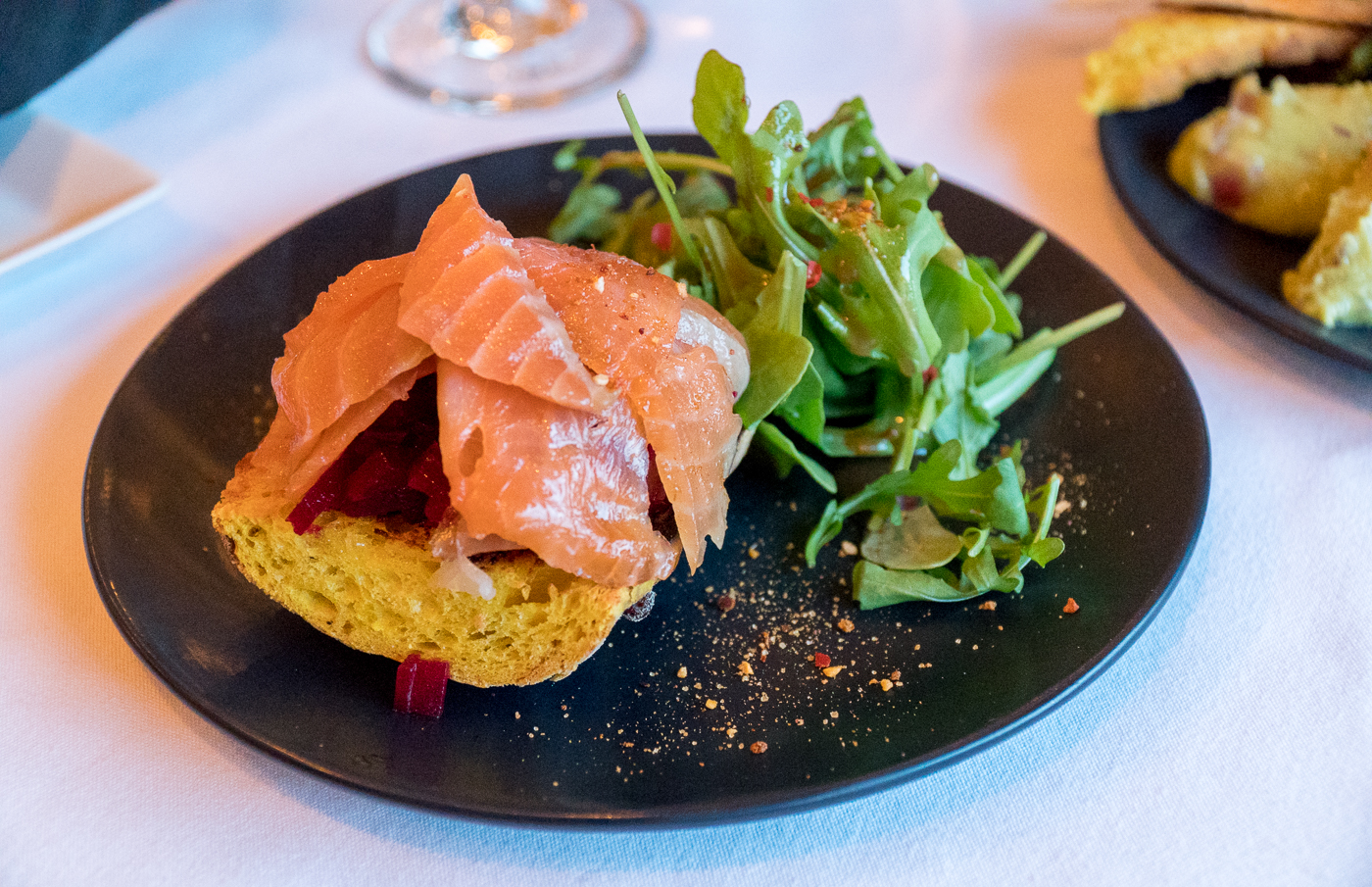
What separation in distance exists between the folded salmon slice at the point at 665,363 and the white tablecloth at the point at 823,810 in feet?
1.55

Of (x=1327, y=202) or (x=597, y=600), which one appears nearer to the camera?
(x=597, y=600)


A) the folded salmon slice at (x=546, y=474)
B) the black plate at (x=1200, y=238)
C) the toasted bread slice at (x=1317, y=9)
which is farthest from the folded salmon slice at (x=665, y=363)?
the toasted bread slice at (x=1317, y=9)

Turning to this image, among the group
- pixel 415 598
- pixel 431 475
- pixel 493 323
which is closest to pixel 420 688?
pixel 415 598

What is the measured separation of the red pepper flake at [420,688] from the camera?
1429mm

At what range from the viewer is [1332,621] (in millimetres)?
1656

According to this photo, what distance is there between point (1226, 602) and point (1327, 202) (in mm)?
1073

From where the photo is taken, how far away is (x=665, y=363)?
1476mm

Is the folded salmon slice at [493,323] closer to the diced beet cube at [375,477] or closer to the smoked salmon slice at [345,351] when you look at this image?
the smoked salmon slice at [345,351]

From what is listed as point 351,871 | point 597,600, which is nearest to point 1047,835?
point 597,600

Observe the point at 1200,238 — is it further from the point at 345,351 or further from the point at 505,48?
the point at 505,48

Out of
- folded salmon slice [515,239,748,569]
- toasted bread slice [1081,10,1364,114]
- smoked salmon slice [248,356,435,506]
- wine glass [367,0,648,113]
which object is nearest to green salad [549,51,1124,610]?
folded salmon slice [515,239,748,569]

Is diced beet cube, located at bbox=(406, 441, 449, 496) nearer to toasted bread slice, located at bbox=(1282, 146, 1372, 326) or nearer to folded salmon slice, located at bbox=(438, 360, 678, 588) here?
folded salmon slice, located at bbox=(438, 360, 678, 588)

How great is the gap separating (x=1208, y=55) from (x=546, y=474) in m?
2.18

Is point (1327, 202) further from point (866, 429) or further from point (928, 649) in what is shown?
point (928, 649)
